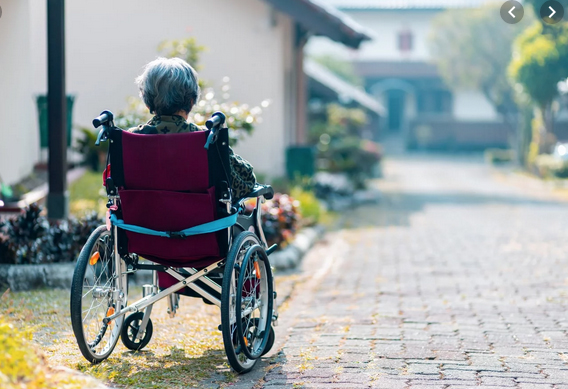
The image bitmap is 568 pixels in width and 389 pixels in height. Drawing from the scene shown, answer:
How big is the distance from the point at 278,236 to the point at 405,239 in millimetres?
2825

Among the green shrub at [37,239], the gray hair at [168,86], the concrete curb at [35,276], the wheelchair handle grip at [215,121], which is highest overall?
the gray hair at [168,86]

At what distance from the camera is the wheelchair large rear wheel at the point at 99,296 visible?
14.2 feet

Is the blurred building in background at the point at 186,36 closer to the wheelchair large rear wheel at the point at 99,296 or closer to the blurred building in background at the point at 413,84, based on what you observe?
the wheelchair large rear wheel at the point at 99,296

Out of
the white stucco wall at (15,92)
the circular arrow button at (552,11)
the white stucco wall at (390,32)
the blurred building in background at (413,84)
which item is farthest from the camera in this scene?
the white stucco wall at (390,32)

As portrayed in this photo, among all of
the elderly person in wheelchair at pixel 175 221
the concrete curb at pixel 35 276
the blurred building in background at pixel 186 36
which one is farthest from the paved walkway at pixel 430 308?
the blurred building in background at pixel 186 36

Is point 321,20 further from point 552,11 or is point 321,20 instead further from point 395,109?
point 395,109

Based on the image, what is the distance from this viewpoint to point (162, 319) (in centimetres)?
601

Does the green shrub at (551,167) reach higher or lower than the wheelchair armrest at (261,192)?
lower

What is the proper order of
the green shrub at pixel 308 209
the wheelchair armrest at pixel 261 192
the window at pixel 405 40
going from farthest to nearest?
the window at pixel 405 40 < the green shrub at pixel 308 209 < the wheelchair armrest at pixel 261 192

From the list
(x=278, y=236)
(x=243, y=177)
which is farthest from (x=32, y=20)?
(x=243, y=177)

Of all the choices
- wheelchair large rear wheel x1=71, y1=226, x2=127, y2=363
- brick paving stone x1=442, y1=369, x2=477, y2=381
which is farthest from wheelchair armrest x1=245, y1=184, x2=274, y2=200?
brick paving stone x1=442, y1=369, x2=477, y2=381

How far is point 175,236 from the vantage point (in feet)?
14.4

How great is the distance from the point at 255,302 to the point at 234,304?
0.90ft

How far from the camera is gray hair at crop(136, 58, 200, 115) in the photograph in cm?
447
